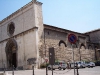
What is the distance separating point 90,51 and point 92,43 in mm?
2707

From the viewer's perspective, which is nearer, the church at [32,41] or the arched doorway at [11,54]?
the church at [32,41]

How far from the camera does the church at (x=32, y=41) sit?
27.2 meters

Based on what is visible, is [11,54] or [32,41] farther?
[11,54]

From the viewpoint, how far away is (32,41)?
2753 centimetres

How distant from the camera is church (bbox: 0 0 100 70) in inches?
1071

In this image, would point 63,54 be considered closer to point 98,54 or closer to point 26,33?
point 26,33

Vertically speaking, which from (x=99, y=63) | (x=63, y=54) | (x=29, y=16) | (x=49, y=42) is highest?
(x=29, y=16)

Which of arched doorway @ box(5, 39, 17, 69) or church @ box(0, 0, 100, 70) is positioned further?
arched doorway @ box(5, 39, 17, 69)

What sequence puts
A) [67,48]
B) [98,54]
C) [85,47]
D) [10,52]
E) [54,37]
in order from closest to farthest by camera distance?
[54,37] → [67,48] → [10,52] → [85,47] → [98,54]

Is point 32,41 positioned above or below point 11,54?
above

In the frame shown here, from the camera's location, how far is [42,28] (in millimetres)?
28141

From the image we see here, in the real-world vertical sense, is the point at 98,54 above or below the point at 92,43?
below

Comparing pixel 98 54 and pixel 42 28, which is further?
pixel 98 54

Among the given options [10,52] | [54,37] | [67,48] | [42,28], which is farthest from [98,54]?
[10,52]
